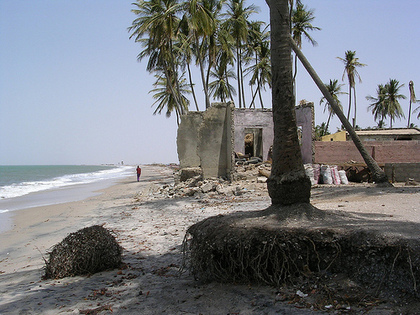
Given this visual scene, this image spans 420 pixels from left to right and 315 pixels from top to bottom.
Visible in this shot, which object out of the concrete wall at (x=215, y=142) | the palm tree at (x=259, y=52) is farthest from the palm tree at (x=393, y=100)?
the concrete wall at (x=215, y=142)

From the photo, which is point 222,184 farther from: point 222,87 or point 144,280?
point 222,87

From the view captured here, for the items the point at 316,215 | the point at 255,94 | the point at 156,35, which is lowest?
the point at 316,215

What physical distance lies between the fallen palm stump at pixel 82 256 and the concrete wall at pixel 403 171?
13171 millimetres

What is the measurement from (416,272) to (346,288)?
28.0 inches

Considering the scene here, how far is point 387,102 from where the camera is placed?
43.0m

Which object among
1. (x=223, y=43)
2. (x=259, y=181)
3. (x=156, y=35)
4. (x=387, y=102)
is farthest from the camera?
(x=387, y=102)

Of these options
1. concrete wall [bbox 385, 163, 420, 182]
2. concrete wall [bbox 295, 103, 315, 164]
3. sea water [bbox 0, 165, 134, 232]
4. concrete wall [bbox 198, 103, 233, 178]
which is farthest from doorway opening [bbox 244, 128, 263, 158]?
sea water [bbox 0, 165, 134, 232]

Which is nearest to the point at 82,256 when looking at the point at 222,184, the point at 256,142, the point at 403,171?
the point at 222,184

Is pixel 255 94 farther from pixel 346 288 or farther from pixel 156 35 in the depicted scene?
pixel 346 288

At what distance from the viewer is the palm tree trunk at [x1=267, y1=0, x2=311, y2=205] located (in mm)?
4805

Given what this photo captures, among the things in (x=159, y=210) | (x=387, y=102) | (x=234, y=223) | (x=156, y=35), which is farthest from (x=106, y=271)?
(x=387, y=102)

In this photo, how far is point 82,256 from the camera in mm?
5336

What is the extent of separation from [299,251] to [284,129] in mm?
1779

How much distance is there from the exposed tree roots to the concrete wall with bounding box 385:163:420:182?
38.2 feet
